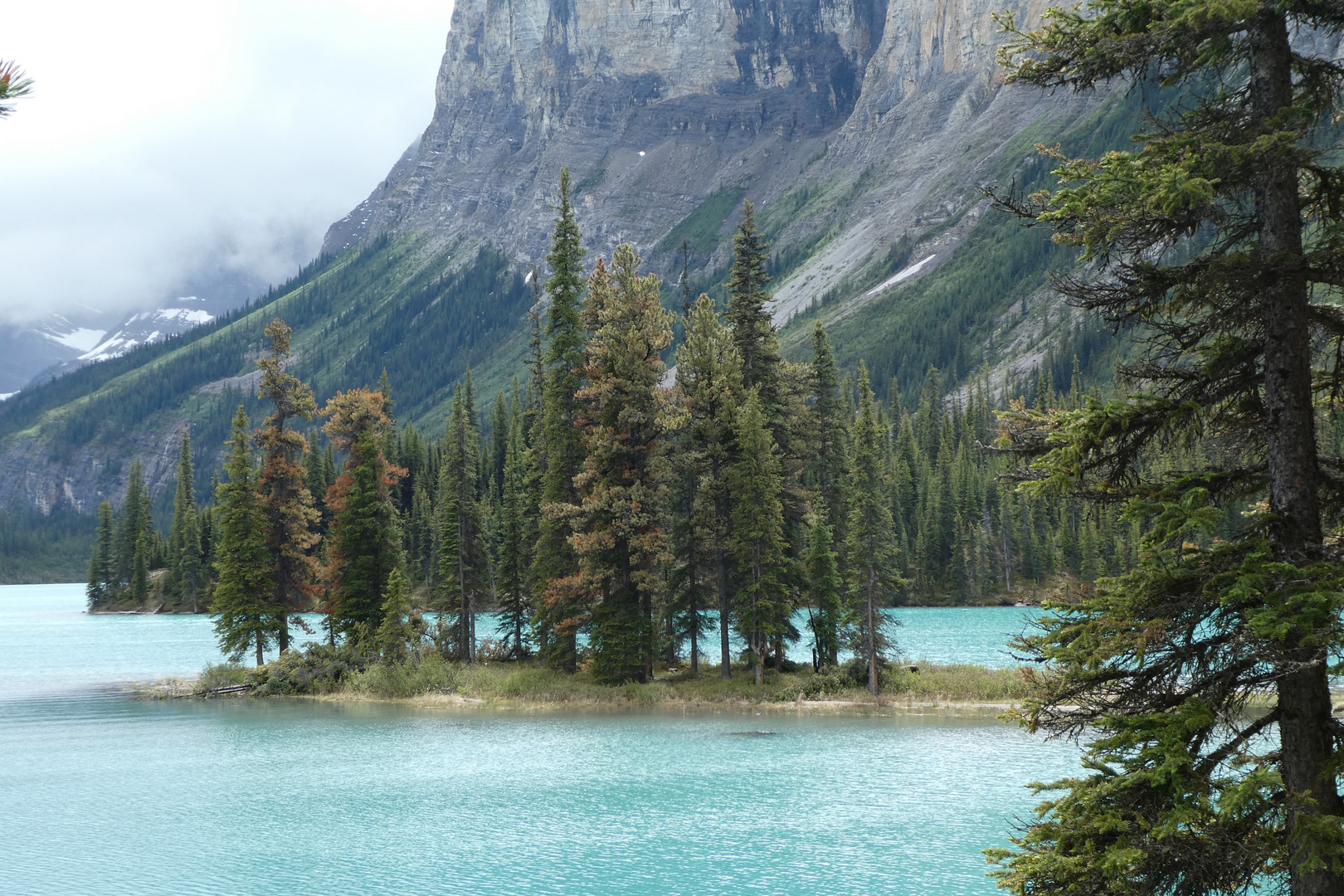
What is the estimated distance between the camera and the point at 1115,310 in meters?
10.9

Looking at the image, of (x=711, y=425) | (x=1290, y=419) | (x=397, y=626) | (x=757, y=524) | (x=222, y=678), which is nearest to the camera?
(x=1290, y=419)

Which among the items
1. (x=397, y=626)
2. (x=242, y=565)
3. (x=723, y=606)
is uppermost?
(x=242, y=565)

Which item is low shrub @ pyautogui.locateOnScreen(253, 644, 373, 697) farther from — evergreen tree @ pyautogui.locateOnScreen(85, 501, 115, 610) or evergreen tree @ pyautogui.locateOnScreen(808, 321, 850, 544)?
evergreen tree @ pyautogui.locateOnScreen(85, 501, 115, 610)

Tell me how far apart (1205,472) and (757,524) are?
1332 inches

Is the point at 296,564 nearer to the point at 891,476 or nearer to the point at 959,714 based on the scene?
the point at 959,714

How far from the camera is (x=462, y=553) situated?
5466 centimetres

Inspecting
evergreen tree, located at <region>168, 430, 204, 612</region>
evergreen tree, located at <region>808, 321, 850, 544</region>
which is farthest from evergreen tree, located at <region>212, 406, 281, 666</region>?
evergreen tree, located at <region>168, 430, 204, 612</region>

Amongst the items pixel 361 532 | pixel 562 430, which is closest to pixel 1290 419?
pixel 562 430

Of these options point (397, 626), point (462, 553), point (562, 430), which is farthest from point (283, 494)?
point (562, 430)

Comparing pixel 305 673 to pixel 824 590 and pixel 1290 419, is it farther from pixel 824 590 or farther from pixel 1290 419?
pixel 1290 419

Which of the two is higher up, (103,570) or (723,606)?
(103,570)

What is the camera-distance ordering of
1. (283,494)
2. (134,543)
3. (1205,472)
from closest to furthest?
(1205,472), (283,494), (134,543)

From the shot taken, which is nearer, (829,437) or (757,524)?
(757,524)

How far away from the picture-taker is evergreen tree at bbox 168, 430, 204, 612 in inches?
4796
